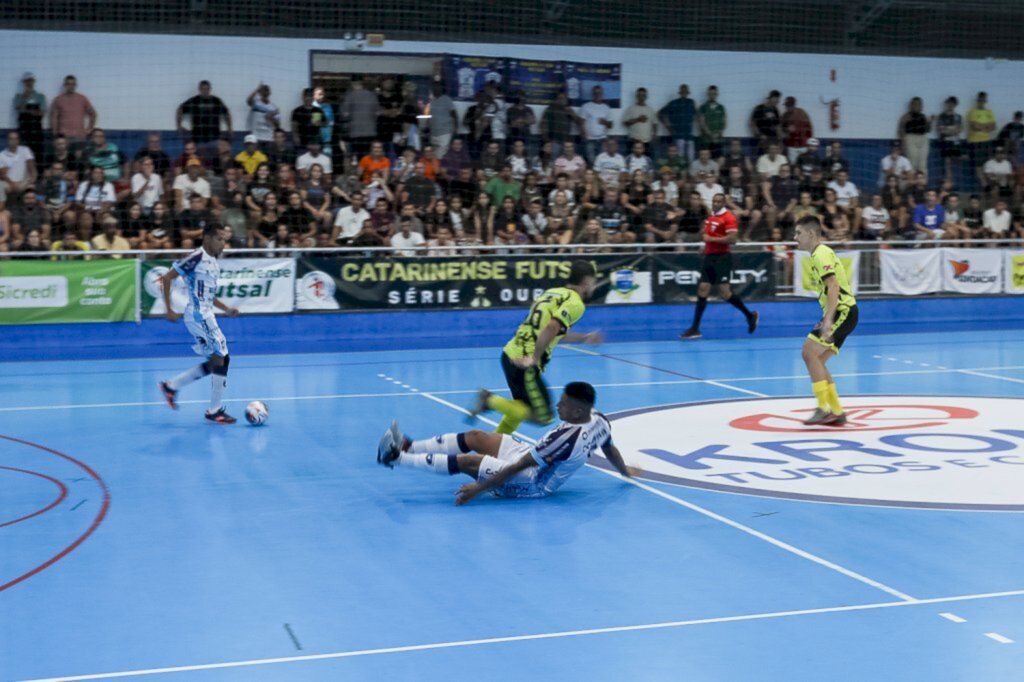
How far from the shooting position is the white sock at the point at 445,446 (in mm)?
9273

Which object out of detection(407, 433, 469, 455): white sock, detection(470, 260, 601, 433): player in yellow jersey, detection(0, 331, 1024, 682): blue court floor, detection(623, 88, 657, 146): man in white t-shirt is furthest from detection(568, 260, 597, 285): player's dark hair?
detection(623, 88, 657, 146): man in white t-shirt

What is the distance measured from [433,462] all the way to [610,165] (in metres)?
16.1

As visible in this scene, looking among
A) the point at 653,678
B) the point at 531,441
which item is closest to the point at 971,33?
the point at 531,441

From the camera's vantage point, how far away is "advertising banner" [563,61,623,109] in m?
25.9

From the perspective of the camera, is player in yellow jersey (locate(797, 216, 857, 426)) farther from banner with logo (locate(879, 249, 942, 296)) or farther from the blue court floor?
banner with logo (locate(879, 249, 942, 296))

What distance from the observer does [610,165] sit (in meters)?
24.4

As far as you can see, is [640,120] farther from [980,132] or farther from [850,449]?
[850,449]

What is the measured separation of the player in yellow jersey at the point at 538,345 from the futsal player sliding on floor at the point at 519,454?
22.6 inches

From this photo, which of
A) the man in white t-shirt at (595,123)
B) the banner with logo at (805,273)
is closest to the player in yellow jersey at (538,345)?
the banner with logo at (805,273)

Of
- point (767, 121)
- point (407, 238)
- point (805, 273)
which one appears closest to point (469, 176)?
point (407, 238)

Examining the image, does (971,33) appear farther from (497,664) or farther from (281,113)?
(497,664)

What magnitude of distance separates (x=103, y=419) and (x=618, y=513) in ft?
20.7

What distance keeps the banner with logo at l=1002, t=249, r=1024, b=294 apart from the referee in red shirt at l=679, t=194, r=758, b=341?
6.19 meters

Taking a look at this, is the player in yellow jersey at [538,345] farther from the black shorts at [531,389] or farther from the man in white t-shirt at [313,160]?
the man in white t-shirt at [313,160]
